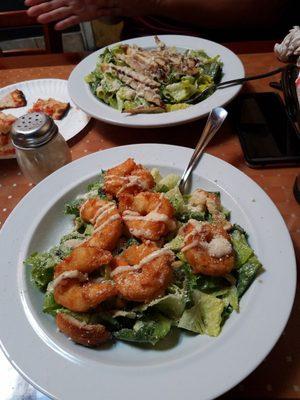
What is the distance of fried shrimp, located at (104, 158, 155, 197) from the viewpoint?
1145 mm

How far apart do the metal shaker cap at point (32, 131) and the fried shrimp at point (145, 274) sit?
56 cm

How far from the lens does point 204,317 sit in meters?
0.91

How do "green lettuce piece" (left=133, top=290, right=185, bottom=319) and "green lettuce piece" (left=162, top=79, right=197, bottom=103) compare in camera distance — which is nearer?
"green lettuce piece" (left=133, top=290, right=185, bottom=319)

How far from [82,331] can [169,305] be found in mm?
222

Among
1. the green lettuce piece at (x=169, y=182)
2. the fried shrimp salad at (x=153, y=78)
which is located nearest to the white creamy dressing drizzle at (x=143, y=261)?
the green lettuce piece at (x=169, y=182)

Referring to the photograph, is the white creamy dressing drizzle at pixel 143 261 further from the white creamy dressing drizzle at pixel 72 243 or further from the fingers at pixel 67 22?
the fingers at pixel 67 22

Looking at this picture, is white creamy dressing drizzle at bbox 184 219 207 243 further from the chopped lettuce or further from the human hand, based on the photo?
the human hand

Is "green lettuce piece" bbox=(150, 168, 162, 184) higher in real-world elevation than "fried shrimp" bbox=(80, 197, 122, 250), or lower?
lower

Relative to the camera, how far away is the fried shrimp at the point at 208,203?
1.10 m

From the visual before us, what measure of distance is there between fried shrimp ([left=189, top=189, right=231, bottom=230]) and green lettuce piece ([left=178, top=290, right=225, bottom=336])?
25cm

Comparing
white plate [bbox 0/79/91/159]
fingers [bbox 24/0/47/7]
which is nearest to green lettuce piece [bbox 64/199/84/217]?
white plate [bbox 0/79/91/159]

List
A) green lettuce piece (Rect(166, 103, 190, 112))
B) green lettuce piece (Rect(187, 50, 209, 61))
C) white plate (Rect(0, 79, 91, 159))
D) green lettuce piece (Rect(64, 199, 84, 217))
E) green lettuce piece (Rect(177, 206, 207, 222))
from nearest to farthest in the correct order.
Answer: green lettuce piece (Rect(177, 206, 207, 222)) < green lettuce piece (Rect(64, 199, 84, 217)) < green lettuce piece (Rect(166, 103, 190, 112)) < white plate (Rect(0, 79, 91, 159)) < green lettuce piece (Rect(187, 50, 209, 61))

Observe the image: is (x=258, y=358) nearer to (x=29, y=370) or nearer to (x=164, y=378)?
(x=164, y=378)

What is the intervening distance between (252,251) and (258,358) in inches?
11.1
